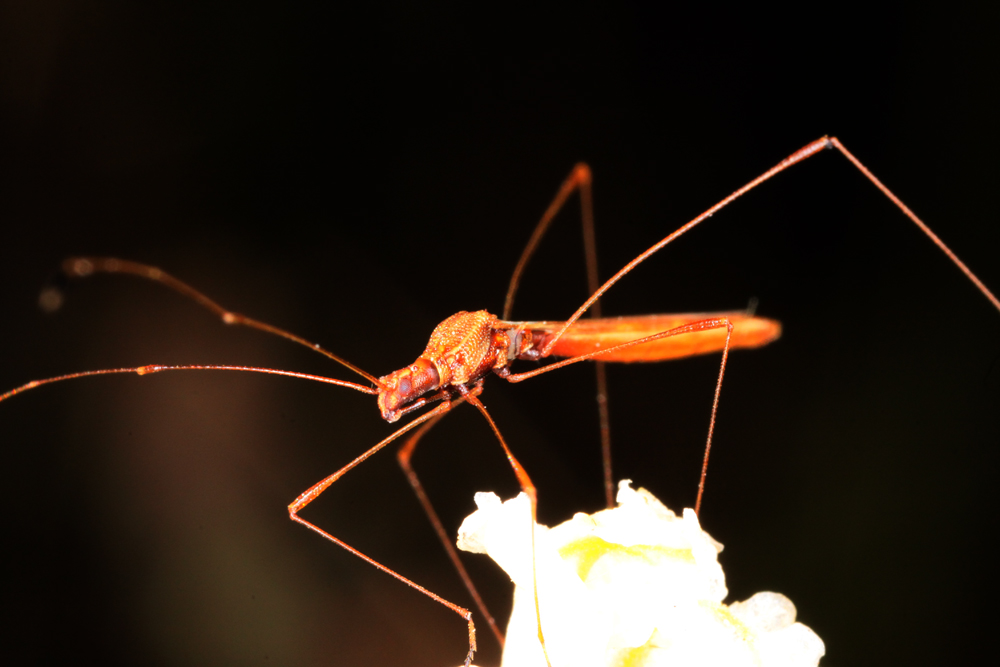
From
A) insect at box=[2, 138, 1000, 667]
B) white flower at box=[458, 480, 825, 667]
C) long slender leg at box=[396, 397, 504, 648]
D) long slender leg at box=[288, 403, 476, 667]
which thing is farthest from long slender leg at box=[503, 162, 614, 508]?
white flower at box=[458, 480, 825, 667]

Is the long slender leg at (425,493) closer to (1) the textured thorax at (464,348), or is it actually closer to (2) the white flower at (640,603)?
(1) the textured thorax at (464,348)

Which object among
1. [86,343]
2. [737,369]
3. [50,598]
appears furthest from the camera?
[737,369]

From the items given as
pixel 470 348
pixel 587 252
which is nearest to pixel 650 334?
pixel 470 348

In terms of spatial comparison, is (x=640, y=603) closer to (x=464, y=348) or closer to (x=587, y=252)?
(x=464, y=348)

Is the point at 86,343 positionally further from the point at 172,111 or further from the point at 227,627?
the point at 227,627

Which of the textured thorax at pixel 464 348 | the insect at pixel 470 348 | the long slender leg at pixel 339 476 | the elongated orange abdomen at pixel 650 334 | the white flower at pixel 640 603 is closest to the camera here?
the white flower at pixel 640 603

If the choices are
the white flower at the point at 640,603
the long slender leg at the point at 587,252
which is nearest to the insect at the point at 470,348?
the long slender leg at the point at 587,252

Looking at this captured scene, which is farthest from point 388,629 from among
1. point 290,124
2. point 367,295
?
point 290,124
